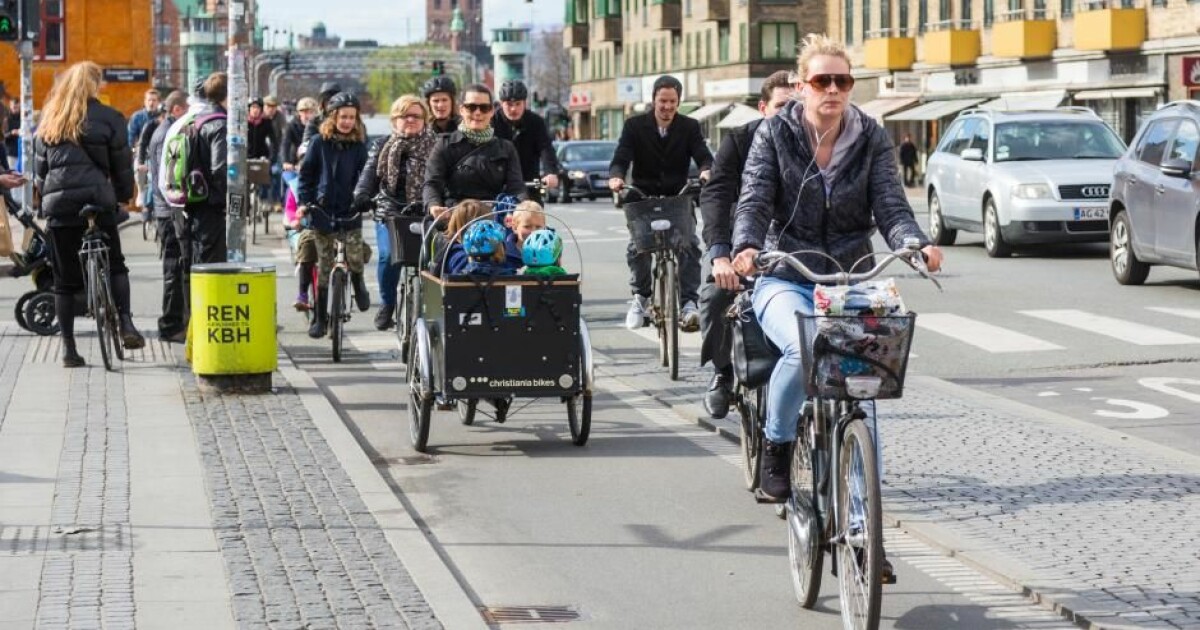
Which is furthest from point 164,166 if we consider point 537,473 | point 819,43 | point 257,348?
point 819,43

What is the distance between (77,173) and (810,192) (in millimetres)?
7987

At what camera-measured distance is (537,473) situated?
9930 millimetres

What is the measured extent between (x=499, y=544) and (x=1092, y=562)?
2.20 meters

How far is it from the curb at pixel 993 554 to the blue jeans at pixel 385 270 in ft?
10.6

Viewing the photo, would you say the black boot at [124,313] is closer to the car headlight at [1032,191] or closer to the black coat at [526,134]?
the black coat at [526,134]

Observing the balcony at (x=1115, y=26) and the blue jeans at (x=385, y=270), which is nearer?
the blue jeans at (x=385, y=270)

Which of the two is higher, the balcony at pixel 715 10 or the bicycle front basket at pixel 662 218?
the balcony at pixel 715 10

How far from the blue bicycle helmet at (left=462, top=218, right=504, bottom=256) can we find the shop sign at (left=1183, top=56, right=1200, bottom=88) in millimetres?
22718

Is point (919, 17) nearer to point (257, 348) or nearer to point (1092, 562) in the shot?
point (257, 348)

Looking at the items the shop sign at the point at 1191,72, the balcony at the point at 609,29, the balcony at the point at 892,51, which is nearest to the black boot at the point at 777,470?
the shop sign at the point at 1191,72

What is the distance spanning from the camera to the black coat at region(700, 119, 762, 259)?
8.13 m

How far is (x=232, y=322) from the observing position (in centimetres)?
1232

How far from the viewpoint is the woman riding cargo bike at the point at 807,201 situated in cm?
704

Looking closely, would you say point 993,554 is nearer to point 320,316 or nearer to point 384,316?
point 384,316
